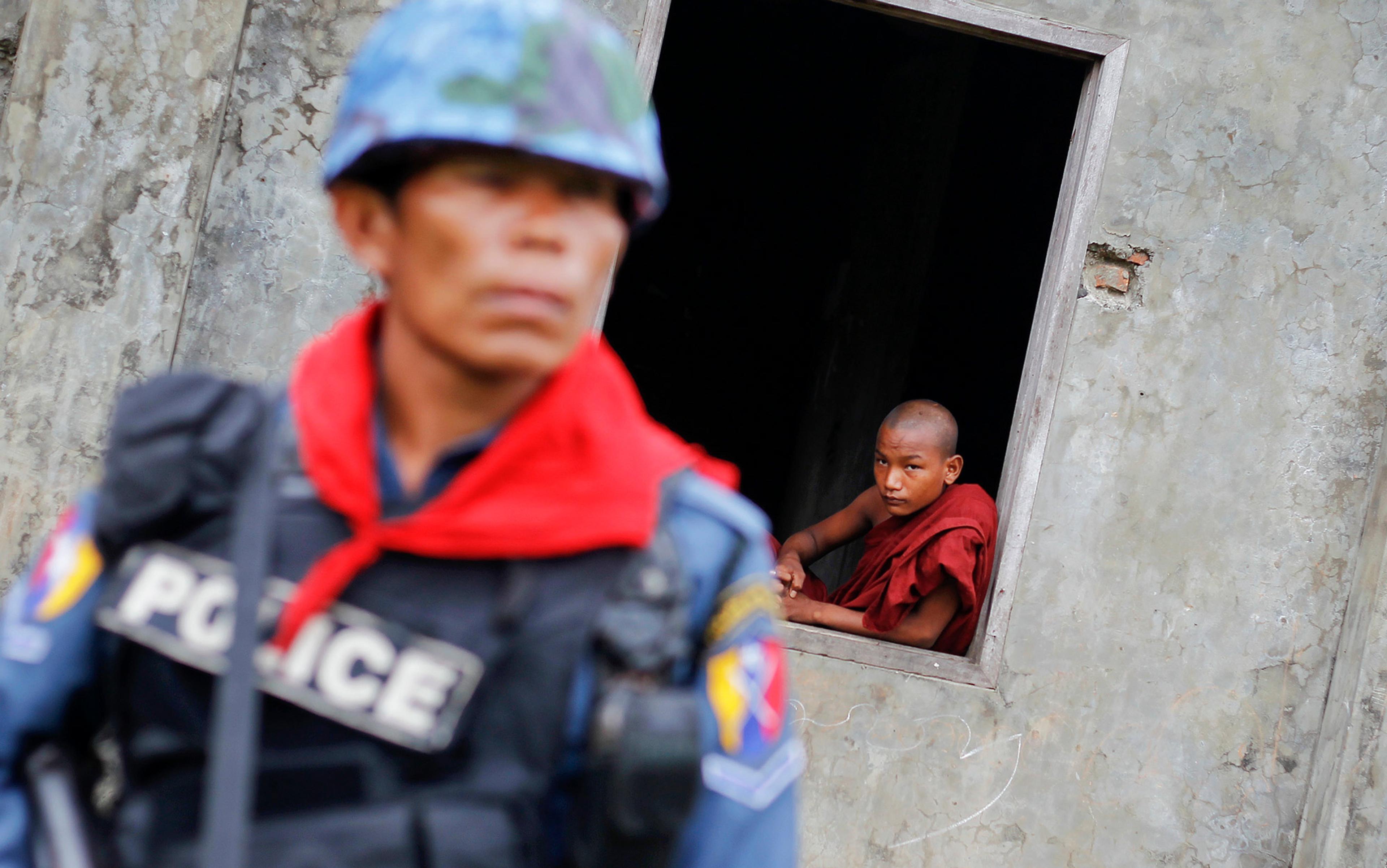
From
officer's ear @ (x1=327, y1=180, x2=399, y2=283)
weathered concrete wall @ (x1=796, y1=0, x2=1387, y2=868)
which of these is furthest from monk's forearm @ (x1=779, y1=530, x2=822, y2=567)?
officer's ear @ (x1=327, y1=180, x2=399, y2=283)

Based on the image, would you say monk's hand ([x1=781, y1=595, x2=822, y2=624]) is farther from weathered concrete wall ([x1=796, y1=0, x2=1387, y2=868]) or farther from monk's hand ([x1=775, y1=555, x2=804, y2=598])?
weathered concrete wall ([x1=796, y1=0, x2=1387, y2=868])

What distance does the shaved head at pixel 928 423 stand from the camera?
4.28m

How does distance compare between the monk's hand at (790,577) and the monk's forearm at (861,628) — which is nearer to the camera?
the monk's forearm at (861,628)

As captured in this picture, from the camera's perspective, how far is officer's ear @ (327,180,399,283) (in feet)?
3.14

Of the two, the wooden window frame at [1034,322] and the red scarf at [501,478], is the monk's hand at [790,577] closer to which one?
the wooden window frame at [1034,322]

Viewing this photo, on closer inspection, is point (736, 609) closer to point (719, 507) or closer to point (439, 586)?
point (719, 507)

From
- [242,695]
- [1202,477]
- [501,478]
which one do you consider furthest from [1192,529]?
[242,695]

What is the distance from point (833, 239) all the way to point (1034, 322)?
5318mm

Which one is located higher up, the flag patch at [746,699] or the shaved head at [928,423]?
the shaved head at [928,423]

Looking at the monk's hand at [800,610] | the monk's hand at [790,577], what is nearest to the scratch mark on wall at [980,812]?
the monk's hand at [800,610]

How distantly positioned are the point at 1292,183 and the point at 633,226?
10.1 feet

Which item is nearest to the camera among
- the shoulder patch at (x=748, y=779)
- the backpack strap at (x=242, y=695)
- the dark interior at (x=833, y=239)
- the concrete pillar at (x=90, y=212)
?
the backpack strap at (x=242, y=695)

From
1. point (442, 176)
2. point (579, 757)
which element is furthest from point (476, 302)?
point (579, 757)

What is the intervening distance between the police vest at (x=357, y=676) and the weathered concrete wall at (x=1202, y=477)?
2.60m
